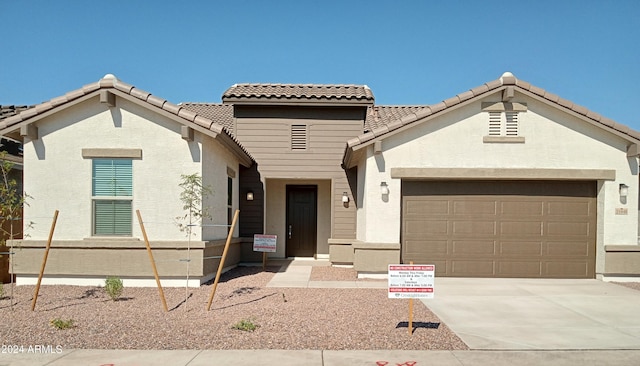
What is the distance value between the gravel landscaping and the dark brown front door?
19.6ft

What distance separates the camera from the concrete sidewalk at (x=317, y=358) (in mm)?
5355

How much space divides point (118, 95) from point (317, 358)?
7.31m

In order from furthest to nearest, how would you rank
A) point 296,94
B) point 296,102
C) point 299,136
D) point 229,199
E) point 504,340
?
1. point 299,136
2. point 296,94
3. point 296,102
4. point 229,199
5. point 504,340

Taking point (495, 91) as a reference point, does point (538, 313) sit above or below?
below

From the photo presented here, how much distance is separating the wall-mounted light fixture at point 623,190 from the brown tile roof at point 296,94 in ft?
23.4

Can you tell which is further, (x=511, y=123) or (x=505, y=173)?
(x=511, y=123)

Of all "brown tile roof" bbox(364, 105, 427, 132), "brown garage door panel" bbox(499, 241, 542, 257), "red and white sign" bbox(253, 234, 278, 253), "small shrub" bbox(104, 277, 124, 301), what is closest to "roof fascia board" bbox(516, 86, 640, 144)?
"brown garage door panel" bbox(499, 241, 542, 257)

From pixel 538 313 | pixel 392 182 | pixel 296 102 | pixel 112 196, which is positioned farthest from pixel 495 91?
pixel 112 196

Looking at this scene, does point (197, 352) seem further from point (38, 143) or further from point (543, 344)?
point (38, 143)

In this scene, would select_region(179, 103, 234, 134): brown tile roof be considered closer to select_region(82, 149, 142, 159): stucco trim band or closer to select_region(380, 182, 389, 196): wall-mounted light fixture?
select_region(82, 149, 142, 159): stucco trim band

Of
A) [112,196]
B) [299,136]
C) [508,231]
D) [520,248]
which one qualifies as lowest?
[520,248]

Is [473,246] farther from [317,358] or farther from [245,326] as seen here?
[317,358]

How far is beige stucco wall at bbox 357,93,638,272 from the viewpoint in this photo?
11273 mm

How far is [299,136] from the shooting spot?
14.9 meters
